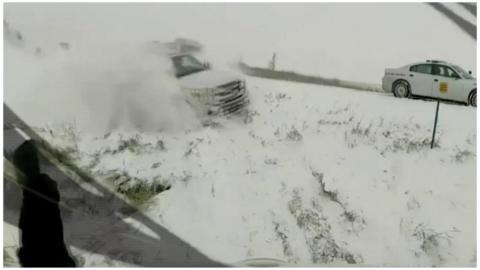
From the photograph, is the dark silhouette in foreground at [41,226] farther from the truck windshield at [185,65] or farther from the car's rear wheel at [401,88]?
the car's rear wheel at [401,88]

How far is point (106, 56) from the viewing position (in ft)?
10.8

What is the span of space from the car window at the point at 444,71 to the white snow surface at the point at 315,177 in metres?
0.22

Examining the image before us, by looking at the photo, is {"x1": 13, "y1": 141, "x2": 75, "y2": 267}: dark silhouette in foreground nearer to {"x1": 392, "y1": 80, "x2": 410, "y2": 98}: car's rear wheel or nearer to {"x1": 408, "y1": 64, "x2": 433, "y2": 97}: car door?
{"x1": 392, "y1": 80, "x2": 410, "y2": 98}: car's rear wheel

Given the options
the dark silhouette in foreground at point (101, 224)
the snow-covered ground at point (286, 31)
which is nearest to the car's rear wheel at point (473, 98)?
the snow-covered ground at point (286, 31)

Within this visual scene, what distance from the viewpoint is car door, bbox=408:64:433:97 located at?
343cm

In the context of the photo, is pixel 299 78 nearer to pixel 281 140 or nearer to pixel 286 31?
pixel 286 31

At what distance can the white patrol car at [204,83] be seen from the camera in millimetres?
3330

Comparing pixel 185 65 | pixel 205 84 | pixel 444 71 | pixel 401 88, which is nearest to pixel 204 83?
pixel 205 84

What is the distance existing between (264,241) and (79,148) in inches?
50.4

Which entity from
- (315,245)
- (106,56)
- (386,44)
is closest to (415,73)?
(386,44)

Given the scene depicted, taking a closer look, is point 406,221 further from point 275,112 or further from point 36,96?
point 36,96

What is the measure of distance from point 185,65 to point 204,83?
0.55 ft

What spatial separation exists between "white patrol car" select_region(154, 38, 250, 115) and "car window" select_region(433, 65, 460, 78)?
124cm

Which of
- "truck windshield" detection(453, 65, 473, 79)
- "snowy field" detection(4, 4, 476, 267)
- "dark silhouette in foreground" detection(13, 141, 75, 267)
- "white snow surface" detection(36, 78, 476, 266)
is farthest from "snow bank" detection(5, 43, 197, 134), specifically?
"truck windshield" detection(453, 65, 473, 79)
